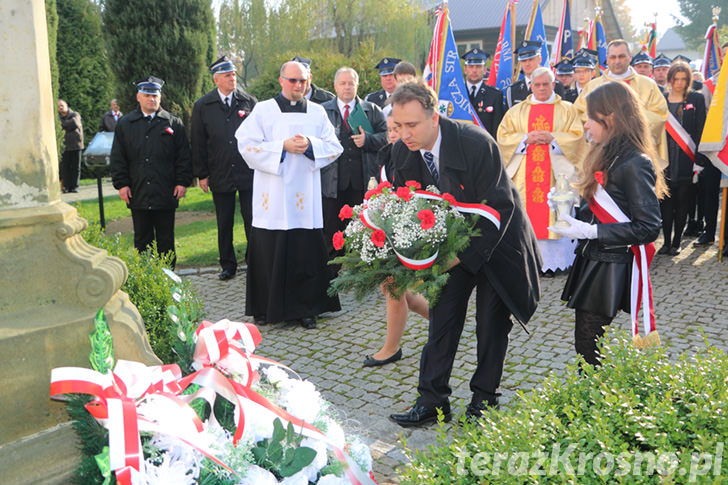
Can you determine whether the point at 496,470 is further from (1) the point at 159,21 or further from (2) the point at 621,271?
(1) the point at 159,21

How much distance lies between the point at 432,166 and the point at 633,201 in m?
1.16

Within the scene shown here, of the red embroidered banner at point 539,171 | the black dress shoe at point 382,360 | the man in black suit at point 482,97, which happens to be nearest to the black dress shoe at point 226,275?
the black dress shoe at point 382,360

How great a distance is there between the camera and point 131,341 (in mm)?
3029

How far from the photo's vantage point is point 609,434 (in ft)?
7.27

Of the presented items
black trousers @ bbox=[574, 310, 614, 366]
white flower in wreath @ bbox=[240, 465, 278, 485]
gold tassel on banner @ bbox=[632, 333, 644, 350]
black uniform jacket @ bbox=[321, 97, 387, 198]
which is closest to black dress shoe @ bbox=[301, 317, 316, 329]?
black uniform jacket @ bbox=[321, 97, 387, 198]

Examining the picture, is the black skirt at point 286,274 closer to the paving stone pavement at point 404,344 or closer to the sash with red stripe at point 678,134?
the paving stone pavement at point 404,344

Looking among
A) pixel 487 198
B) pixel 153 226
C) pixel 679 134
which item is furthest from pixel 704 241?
pixel 153 226

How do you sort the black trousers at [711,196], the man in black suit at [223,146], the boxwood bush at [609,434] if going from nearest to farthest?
the boxwood bush at [609,434], the man in black suit at [223,146], the black trousers at [711,196]

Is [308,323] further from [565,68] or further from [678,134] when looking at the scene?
[565,68]

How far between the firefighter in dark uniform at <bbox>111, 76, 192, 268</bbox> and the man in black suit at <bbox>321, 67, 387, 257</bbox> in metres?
1.77

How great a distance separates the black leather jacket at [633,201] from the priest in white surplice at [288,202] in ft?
10.1

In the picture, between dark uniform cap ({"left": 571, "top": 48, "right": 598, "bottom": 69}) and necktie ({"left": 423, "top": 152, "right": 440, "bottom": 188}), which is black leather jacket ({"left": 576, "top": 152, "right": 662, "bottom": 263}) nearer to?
necktie ({"left": 423, "top": 152, "right": 440, "bottom": 188})

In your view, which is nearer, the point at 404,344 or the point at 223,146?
the point at 404,344

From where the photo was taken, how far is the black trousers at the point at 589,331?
4035mm
